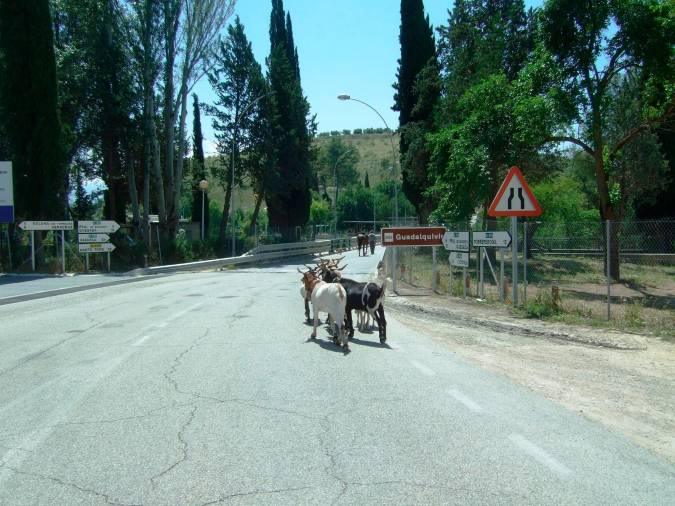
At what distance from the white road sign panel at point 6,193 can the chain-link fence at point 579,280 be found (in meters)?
16.1

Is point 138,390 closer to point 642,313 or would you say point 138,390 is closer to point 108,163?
point 642,313

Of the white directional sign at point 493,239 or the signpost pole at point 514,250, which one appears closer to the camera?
the signpost pole at point 514,250

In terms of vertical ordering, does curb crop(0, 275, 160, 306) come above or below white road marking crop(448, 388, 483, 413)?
above

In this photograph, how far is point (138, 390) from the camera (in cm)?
721

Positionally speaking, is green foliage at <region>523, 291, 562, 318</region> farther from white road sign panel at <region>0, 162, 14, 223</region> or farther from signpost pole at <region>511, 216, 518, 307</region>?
white road sign panel at <region>0, 162, 14, 223</region>

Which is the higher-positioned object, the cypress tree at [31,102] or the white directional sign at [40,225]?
the cypress tree at [31,102]

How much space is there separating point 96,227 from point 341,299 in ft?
69.1

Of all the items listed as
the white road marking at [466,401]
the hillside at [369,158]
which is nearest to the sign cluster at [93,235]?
the white road marking at [466,401]

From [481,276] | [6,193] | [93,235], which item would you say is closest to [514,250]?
[481,276]

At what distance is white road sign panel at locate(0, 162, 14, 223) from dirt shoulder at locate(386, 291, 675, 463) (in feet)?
63.2

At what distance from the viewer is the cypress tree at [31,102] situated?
28047 mm

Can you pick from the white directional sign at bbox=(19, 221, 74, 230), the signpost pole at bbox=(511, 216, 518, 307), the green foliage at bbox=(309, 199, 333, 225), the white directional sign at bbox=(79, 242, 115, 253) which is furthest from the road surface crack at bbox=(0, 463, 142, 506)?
the green foliage at bbox=(309, 199, 333, 225)

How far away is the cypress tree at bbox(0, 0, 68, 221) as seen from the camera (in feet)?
92.0

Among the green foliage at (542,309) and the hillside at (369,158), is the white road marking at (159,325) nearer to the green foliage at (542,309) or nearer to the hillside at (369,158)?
the green foliage at (542,309)
